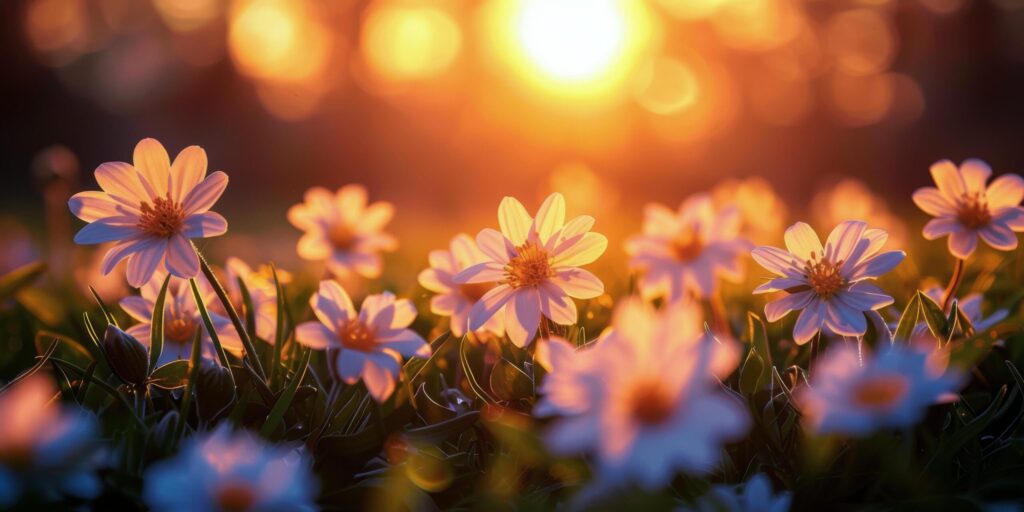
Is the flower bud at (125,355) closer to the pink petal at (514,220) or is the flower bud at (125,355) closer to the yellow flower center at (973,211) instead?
the pink petal at (514,220)

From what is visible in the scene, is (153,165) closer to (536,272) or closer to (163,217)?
(163,217)

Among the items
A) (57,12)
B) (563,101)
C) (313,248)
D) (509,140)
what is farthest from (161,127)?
(313,248)

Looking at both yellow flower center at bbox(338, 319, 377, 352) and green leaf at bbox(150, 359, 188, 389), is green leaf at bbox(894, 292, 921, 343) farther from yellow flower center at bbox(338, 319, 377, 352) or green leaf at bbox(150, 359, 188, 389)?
green leaf at bbox(150, 359, 188, 389)

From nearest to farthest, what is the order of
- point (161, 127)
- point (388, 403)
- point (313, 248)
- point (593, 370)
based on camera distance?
1. point (593, 370)
2. point (388, 403)
3. point (313, 248)
4. point (161, 127)

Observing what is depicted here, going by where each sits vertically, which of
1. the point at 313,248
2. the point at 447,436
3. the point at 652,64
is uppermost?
the point at 652,64

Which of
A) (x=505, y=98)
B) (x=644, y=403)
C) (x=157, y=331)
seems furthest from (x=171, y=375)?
(x=505, y=98)

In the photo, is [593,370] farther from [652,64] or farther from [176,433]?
[652,64]

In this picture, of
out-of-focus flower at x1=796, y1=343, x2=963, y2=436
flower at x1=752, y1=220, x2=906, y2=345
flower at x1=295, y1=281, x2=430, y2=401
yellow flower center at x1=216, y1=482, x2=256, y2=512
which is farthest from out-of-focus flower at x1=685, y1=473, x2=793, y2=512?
yellow flower center at x1=216, y1=482, x2=256, y2=512
